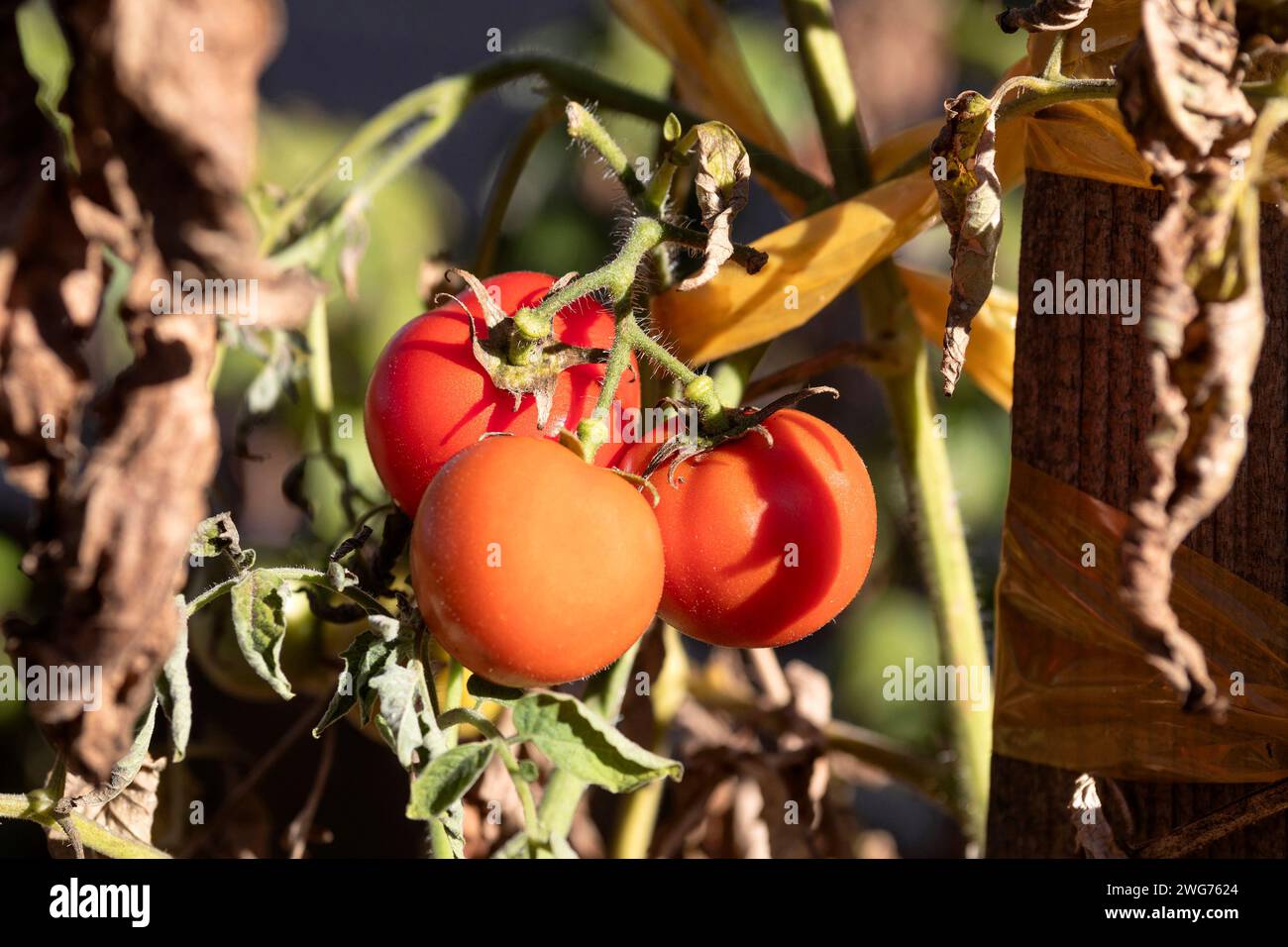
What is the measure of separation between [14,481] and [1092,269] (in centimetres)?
64

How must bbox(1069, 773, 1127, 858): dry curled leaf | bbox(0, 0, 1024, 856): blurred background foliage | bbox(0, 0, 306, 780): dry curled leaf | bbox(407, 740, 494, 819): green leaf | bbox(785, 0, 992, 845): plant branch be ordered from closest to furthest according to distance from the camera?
bbox(0, 0, 306, 780): dry curled leaf, bbox(407, 740, 494, 819): green leaf, bbox(1069, 773, 1127, 858): dry curled leaf, bbox(785, 0, 992, 845): plant branch, bbox(0, 0, 1024, 856): blurred background foliage

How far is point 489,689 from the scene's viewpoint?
0.65 metres

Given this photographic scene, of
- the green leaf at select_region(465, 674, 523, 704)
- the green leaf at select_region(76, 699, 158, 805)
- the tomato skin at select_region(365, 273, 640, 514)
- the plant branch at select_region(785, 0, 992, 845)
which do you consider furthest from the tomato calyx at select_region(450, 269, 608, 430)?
the plant branch at select_region(785, 0, 992, 845)

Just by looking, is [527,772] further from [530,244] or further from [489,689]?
[530,244]

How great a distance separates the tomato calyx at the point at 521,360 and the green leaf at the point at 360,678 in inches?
5.7

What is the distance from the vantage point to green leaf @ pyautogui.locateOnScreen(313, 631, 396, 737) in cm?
61

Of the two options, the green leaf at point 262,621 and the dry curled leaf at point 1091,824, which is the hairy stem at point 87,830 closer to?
the green leaf at point 262,621

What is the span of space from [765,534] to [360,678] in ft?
0.73

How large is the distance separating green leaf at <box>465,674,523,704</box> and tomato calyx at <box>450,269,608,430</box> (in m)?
0.14

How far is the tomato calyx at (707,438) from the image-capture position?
2.09ft

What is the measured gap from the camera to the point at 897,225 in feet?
2.56

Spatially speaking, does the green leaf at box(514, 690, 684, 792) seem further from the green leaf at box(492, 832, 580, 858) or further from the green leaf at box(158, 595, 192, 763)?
the green leaf at box(158, 595, 192, 763)

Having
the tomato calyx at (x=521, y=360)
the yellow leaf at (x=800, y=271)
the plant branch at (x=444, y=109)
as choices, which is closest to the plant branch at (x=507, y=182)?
the plant branch at (x=444, y=109)

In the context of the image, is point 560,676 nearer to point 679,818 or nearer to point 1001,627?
point 1001,627
